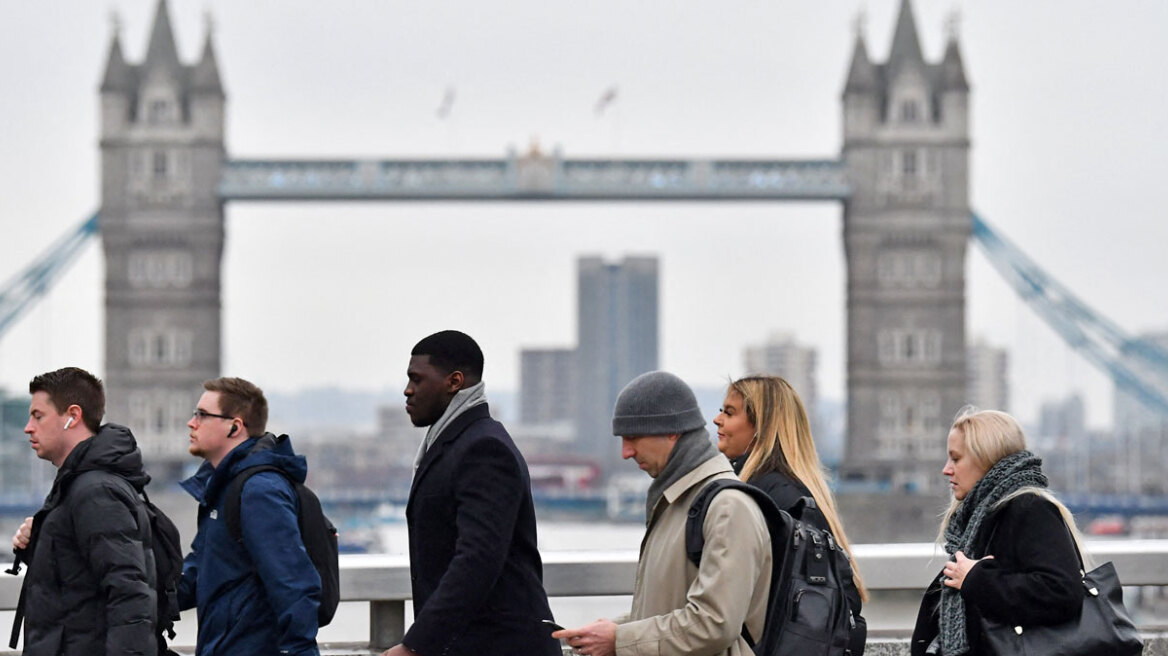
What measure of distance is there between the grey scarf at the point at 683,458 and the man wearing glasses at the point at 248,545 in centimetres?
61

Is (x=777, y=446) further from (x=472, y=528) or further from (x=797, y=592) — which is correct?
(x=472, y=528)

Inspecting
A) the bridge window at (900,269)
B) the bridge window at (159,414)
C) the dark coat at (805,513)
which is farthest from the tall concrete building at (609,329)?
the dark coat at (805,513)

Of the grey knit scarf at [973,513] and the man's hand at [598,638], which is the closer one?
the man's hand at [598,638]

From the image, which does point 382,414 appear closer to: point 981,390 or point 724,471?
point 981,390

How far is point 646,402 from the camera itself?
2725 mm

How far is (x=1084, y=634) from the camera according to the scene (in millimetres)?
2914

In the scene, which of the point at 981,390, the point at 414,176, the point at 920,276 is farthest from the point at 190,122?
the point at 981,390

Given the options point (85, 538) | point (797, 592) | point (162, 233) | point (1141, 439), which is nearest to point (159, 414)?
point (162, 233)

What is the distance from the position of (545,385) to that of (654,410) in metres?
133

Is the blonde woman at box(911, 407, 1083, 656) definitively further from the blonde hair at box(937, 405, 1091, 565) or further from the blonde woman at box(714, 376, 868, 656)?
the blonde woman at box(714, 376, 868, 656)

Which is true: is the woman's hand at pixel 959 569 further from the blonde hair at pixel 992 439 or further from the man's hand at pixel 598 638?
the man's hand at pixel 598 638

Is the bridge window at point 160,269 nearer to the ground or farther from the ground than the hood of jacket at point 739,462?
farther from the ground

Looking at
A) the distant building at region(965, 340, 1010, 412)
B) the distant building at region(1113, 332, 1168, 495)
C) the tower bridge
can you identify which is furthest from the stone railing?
the distant building at region(965, 340, 1010, 412)

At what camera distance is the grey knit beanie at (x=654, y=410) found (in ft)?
8.95
